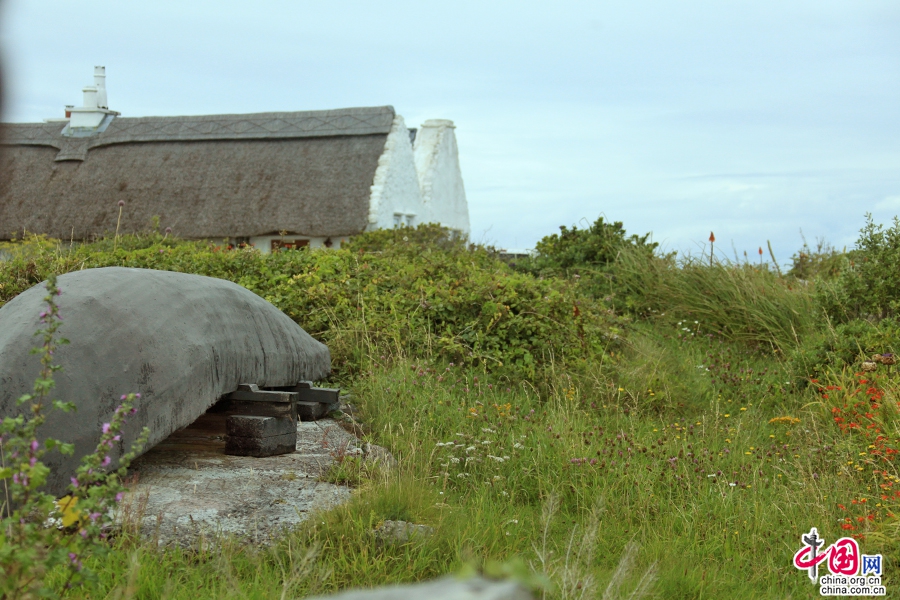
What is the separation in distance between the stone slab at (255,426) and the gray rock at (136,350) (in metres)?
0.20

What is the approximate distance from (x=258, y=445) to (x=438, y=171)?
16.3m

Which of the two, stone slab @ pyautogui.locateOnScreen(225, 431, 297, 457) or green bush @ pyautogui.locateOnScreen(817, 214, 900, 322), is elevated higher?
green bush @ pyautogui.locateOnScreen(817, 214, 900, 322)

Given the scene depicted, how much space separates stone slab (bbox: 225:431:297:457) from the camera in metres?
4.89

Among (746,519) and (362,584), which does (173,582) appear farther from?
(746,519)

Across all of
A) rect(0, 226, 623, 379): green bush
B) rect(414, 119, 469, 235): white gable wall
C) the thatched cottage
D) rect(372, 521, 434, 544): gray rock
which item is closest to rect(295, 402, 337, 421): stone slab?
rect(0, 226, 623, 379): green bush

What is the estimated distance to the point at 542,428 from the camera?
5.66m

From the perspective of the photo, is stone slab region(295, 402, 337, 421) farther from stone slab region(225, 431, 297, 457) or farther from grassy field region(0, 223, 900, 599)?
stone slab region(225, 431, 297, 457)

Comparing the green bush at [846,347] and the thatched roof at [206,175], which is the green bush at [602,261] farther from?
the thatched roof at [206,175]

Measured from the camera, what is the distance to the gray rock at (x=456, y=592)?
36.1 inches

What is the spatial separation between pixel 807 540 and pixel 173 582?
317 centimetres

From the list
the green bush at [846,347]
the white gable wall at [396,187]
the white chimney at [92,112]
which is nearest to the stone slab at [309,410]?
the green bush at [846,347]

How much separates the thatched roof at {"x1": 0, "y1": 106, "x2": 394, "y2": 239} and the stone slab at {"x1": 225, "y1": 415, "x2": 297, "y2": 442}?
39.5 feet

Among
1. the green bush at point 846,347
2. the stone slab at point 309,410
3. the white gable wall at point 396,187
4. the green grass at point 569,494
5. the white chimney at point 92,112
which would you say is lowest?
the green grass at point 569,494

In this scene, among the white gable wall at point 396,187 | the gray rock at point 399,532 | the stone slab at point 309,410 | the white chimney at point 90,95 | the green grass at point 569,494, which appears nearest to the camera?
the green grass at point 569,494
